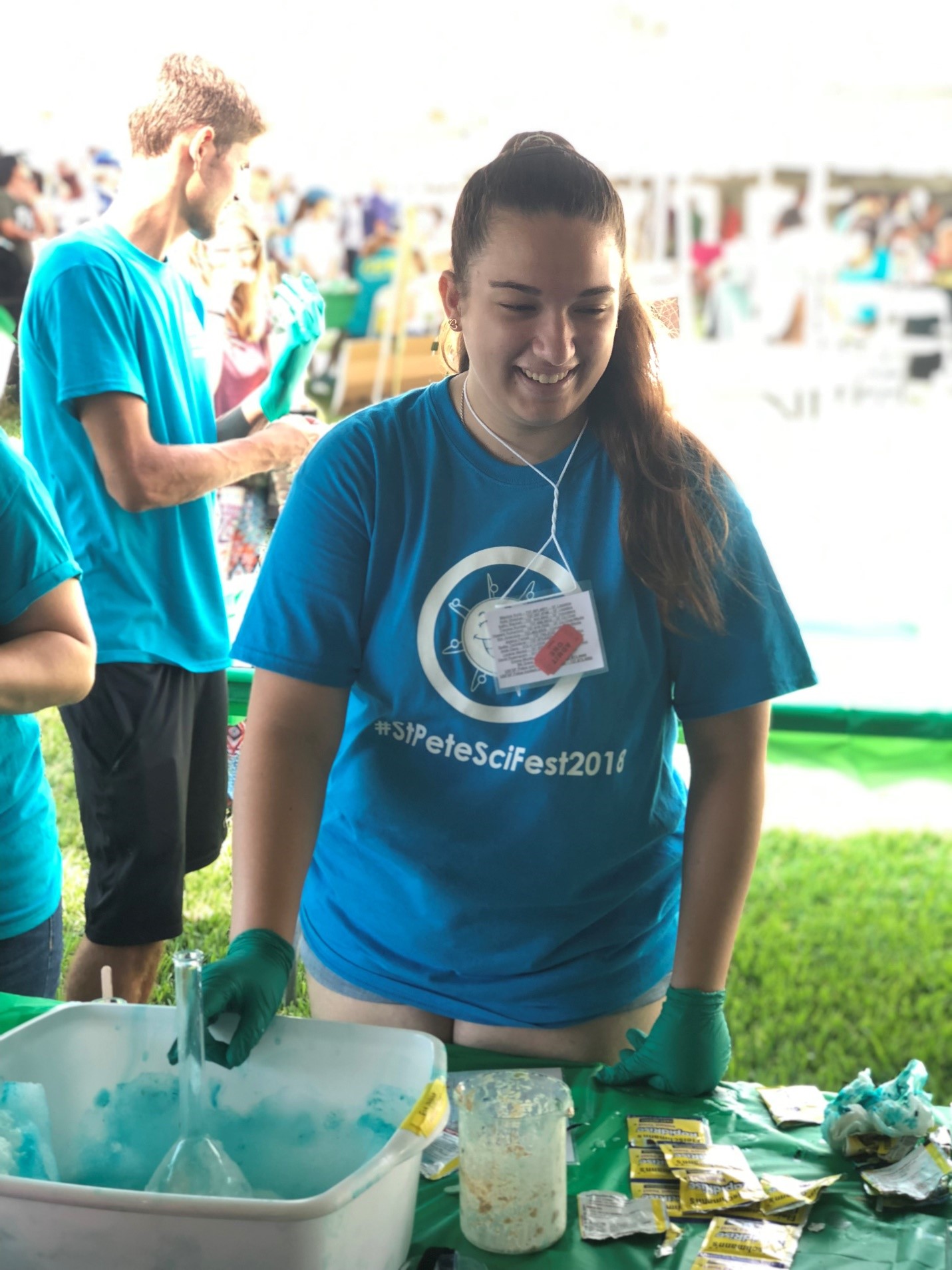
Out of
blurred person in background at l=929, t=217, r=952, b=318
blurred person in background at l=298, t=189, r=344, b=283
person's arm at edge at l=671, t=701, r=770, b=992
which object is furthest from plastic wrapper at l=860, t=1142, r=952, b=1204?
blurred person in background at l=929, t=217, r=952, b=318

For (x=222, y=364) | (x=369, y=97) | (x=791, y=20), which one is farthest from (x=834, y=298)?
(x=222, y=364)

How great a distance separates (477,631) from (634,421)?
28cm

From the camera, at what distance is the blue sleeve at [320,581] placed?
122 centimetres

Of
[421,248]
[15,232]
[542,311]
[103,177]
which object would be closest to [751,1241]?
[542,311]

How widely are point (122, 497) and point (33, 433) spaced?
0.20 m

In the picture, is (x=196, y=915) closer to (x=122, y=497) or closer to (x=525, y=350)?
(x=122, y=497)

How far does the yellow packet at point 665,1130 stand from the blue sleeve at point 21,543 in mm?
830

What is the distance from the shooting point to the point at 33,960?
146 centimetres

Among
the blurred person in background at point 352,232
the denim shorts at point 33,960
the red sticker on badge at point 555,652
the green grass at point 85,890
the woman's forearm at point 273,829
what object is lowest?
the green grass at point 85,890

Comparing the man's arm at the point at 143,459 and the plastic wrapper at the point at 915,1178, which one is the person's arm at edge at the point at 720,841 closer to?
the plastic wrapper at the point at 915,1178

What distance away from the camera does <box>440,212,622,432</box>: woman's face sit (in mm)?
1146

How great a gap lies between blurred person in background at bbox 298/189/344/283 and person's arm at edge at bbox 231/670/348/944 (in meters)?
2.24

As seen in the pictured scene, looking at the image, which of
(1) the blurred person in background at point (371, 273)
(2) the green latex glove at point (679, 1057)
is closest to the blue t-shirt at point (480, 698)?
(2) the green latex glove at point (679, 1057)

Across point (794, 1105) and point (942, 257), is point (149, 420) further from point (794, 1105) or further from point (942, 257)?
point (942, 257)
